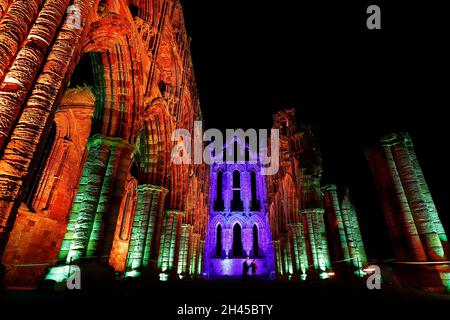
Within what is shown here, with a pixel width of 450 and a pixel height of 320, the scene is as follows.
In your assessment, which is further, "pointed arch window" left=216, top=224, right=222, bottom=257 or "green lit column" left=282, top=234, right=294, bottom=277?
"pointed arch window" left=216, top=224, right=222, bottom=257

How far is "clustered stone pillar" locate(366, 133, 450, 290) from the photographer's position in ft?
20.7

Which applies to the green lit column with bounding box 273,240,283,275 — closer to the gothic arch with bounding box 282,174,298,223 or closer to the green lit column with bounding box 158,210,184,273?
the gothic arch with bounding box 282,174,298,223

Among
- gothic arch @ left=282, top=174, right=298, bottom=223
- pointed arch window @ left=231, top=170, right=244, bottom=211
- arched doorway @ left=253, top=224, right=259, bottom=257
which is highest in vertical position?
pointed arch window @ left=231, top=170, right=244, bottom=211

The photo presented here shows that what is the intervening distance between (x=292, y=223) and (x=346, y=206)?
19.6 ft

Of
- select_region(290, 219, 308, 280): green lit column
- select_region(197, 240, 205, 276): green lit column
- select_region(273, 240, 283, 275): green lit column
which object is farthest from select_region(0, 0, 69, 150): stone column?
select_region(197, 240, 205, 276): green lit column

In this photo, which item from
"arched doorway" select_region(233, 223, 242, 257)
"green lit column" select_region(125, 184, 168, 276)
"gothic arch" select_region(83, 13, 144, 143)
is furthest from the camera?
"arched doorway" select_region(233, 223, 242, 257)

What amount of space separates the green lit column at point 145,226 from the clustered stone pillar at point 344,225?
7.95 metres

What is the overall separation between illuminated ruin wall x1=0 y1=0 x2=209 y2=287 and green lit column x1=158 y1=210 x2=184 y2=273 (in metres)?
0.06

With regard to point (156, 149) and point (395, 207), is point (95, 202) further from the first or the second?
point (395, 207)

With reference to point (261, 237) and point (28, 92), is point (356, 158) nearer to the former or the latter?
point (28, 92)

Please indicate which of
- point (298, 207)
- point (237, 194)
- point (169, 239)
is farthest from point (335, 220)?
point (237, 194)

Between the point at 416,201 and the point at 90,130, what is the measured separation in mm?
11513

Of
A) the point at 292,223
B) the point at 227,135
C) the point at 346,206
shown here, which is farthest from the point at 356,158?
the point at 227,135
